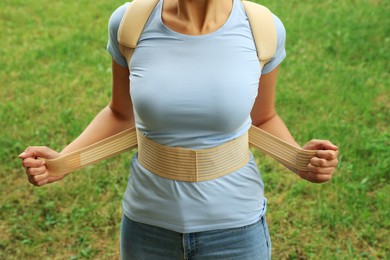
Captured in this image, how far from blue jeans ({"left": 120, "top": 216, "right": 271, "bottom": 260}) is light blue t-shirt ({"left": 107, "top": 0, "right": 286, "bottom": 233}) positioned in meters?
0.03

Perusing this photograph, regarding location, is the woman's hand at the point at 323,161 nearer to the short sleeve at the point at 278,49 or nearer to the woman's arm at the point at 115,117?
the short sleeve at the point at 278,49

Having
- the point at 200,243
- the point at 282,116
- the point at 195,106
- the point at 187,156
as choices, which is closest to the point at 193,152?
the point at 187,156

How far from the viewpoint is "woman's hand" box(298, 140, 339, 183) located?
1613 millimetres

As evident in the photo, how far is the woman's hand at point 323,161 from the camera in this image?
63.5 inches

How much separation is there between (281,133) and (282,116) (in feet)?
9.74

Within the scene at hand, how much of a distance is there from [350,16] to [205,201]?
18.2ft

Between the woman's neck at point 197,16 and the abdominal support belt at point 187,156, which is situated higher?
the woman's neck at point 197,16

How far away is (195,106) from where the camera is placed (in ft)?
5.08

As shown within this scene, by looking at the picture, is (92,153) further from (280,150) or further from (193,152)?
(280,150)

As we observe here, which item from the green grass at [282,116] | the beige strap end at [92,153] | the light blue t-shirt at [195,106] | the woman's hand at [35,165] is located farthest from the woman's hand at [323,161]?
the green grass at [282,116]

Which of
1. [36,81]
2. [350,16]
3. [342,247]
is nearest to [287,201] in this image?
[342,247]

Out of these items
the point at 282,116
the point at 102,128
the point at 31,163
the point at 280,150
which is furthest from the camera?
the point at 282,116

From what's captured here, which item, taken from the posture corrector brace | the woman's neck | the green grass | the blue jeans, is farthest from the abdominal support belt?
the green grass

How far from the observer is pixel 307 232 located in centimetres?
359
